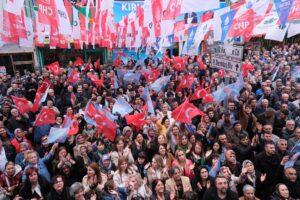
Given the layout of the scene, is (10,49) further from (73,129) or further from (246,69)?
(73,129)

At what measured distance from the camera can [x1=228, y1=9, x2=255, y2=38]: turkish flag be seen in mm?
8527

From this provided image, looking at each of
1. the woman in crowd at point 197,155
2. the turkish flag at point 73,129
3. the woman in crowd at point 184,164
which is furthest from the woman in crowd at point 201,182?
the turkish flag at point 73,129

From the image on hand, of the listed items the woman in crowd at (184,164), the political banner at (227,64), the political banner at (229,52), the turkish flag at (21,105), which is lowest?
the woman in crowd at (184,164)

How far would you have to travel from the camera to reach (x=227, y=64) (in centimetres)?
782

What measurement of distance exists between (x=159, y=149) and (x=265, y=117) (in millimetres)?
2693

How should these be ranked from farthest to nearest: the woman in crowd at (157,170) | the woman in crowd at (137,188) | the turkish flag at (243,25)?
the turkish flag at (243,25), the woman in crowd at (157,170), the woman in crowd at (137,188)

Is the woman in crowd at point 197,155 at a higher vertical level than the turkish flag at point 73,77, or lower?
lower

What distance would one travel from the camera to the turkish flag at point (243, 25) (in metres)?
8.53

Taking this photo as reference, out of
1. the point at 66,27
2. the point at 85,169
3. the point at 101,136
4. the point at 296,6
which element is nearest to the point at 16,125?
the point at 101,136

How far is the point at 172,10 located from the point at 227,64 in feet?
11.5

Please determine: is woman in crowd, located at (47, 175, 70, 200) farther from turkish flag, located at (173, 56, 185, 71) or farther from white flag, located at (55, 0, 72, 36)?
turkish flag, located at (173, 56, 185, 71)

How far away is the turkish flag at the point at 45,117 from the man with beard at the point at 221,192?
4.02 meters

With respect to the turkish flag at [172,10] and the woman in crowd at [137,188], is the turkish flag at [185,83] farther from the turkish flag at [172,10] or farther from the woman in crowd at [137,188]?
the woman in crowd at [137,188]

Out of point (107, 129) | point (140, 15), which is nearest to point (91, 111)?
point (107, 129)
